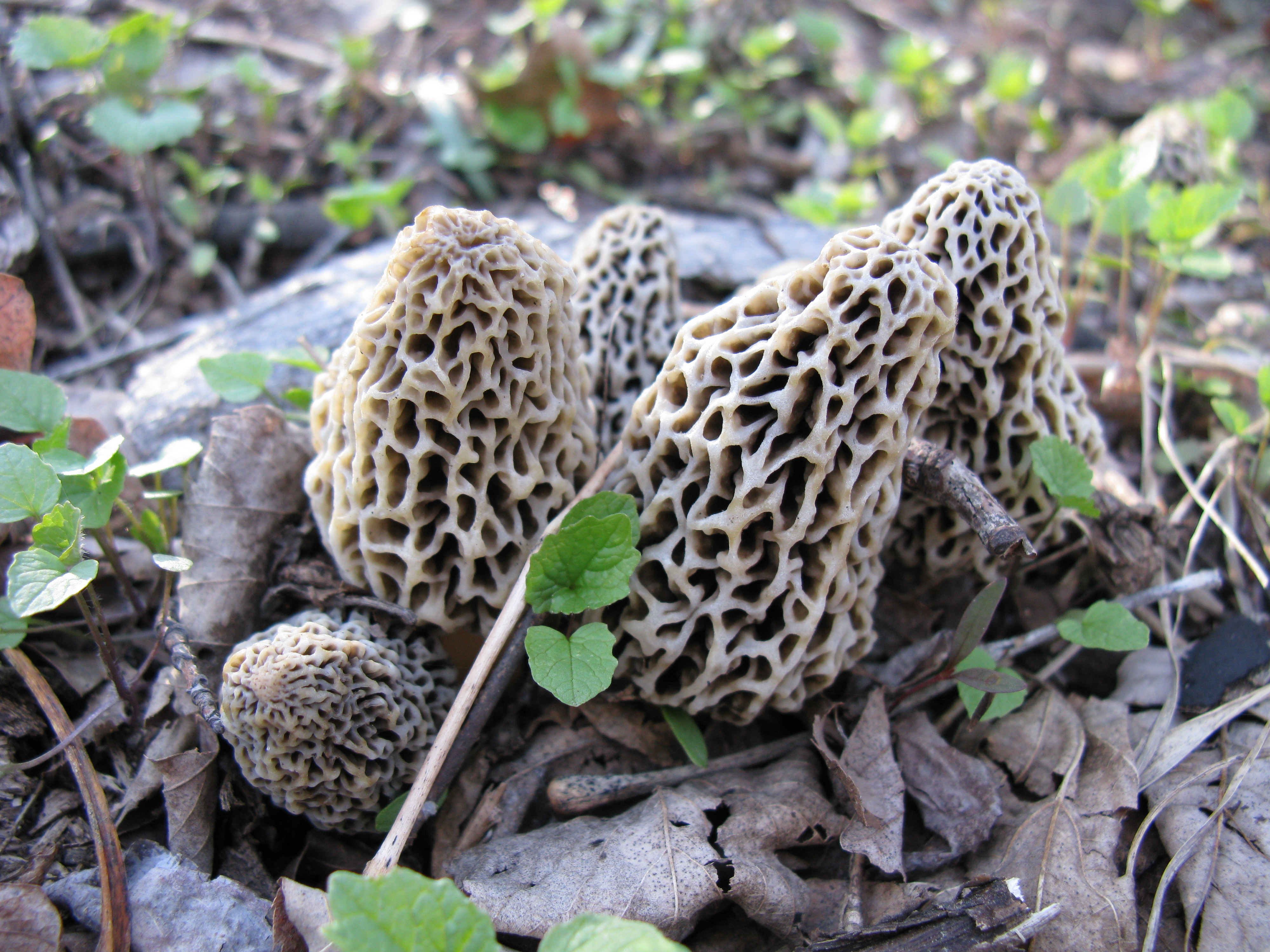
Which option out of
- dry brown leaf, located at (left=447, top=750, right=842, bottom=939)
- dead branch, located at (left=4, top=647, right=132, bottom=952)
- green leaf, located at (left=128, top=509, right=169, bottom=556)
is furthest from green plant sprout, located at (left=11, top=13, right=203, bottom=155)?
dry brown leaf, located at (left=447, top=750, right=842, bottom=939)

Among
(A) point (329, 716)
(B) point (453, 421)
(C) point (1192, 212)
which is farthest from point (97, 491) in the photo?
(C) point (1192, 212)

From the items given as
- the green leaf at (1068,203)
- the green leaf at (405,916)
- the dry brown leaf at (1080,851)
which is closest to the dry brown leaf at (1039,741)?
the dry brown leaf at (1080,851)

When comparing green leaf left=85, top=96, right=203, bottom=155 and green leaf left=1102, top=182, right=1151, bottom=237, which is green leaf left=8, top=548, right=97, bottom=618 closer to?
green leaf left=85, top=96, right=203, bottom=155

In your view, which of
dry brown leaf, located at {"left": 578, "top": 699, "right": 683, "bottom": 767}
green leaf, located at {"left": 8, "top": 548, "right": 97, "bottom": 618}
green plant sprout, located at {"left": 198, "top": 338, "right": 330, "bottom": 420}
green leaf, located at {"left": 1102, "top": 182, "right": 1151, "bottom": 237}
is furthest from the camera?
green leaf, located at {"left": 1102, "top": 182, "right": 1151, "bottom": 237}

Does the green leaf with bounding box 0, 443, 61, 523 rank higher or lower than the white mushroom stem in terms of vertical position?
higher

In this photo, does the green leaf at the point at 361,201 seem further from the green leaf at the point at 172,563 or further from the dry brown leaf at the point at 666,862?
the dry brown leaf at the point at 666,862

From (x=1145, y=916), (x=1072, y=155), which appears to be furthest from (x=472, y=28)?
(x=1145, y=916)
